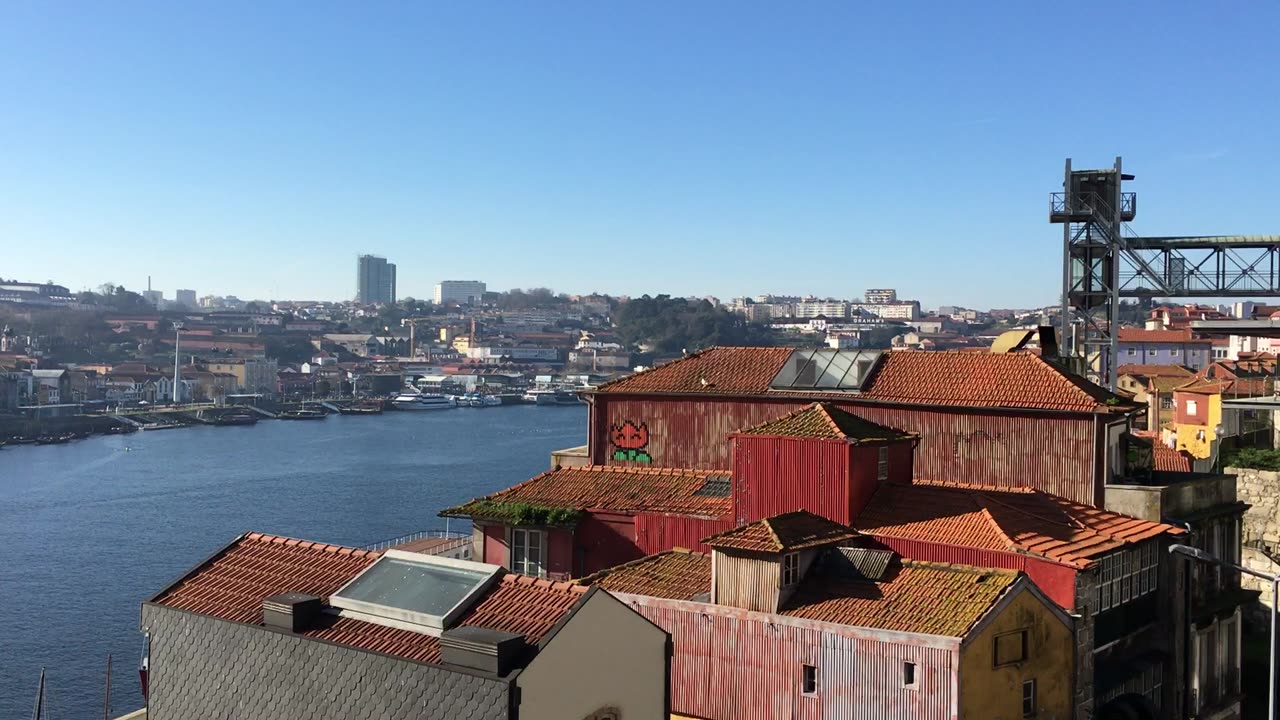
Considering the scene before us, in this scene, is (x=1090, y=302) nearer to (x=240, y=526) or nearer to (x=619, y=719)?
(x=619, y=719)

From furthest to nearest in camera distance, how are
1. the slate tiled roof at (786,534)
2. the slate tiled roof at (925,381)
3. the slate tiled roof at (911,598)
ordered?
the slate tiled roof at (925,381)
the slate tiled roof at (786,534)
the slate tiled roof at (911,598)

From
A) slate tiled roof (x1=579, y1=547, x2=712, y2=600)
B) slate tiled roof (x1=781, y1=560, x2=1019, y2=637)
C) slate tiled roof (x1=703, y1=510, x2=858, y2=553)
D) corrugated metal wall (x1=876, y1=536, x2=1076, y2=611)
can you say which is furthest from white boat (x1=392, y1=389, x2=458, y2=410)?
slate tiled roof (x1=781, y1=560, x2=1019, y2=637)

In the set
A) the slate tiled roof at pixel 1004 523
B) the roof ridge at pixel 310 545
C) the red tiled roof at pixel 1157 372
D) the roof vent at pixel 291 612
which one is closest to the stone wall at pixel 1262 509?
the slate tiled roof at pixel 1004 523

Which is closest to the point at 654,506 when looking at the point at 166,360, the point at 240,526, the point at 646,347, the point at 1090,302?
the point at 1090,302

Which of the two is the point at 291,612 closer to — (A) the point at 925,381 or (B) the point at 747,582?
(B) the point at 747,582

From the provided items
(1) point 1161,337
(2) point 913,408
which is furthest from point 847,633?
(1) point 1161,337

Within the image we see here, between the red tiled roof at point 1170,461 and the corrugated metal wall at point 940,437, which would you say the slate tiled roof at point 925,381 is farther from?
the red tiled roof at point 1170,461
